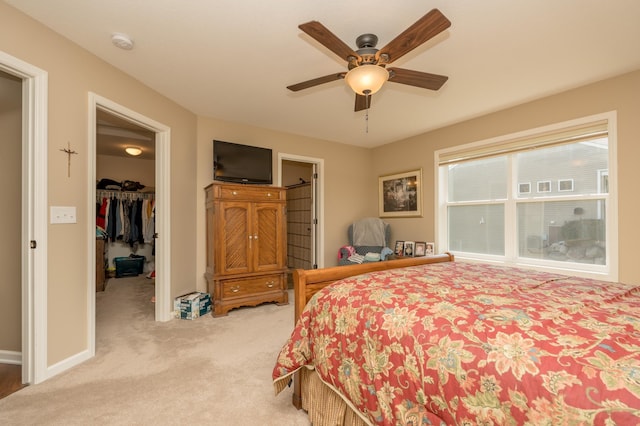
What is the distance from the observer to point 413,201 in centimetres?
428

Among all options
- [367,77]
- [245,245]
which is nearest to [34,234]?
[245,245]

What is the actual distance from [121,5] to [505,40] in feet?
8.60

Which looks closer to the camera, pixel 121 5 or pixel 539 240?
pixel 121 5

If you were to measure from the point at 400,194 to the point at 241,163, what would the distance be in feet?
8.32

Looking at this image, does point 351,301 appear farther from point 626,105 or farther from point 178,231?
point 626,105

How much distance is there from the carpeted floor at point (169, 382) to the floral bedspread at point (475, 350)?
20.1 inches

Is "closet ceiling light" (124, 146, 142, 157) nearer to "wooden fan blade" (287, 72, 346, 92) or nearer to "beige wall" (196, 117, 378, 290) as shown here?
"beige wall" (196, 117, 378, 290)

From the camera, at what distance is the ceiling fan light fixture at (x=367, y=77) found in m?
1.73

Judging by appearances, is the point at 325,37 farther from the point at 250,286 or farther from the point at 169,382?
the point at 250,286

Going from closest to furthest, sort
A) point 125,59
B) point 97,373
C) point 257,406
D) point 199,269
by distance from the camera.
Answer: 1. point 257,406
2. point 97,373
3. point 125,59
4. point 199,269

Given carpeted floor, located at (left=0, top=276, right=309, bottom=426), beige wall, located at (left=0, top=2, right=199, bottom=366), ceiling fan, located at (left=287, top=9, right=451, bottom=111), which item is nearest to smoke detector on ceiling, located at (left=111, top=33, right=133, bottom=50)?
beige wall, located at (left=0, top=2, right=199, bottom=366)

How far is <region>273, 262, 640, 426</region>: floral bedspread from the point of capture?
694 millimetres

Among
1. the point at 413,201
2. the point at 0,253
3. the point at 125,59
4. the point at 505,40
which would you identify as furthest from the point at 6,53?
the point at 413,201

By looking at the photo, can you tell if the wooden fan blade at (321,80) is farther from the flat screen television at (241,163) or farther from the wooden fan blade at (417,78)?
the flat screen television at (241,163)
